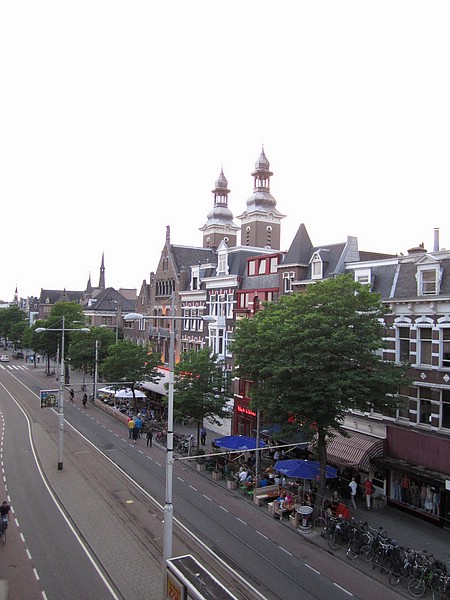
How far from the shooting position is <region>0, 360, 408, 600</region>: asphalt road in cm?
1823

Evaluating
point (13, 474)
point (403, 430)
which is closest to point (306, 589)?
point (403, 430)

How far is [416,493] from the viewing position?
Result: 26453 millimetres

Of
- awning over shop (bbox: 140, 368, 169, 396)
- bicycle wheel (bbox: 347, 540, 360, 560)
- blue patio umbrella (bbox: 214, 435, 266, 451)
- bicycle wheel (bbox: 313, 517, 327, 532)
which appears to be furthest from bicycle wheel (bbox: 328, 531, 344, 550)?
awning over shop (bbox: 140, 368, 169, 396)

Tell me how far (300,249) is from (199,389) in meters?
12.9

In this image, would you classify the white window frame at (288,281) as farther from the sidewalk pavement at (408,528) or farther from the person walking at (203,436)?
the sidewalk pavement at (408,528)

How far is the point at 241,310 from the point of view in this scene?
4503 centimetres

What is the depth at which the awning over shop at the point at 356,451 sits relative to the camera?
27.9 meters

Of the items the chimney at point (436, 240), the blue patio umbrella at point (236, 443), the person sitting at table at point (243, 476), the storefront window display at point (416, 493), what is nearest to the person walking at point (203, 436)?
the blue patio umbrella at point (236, 443)

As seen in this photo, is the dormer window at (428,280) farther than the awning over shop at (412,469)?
Yes

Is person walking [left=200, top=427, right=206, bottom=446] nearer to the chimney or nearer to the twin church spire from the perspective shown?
the chimney

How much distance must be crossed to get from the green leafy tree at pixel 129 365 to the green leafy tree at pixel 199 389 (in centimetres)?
1265

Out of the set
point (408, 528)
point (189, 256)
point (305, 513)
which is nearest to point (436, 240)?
point (408, 528)

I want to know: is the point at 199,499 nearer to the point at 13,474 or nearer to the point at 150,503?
the point at 150,503

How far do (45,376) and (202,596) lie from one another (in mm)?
75729
